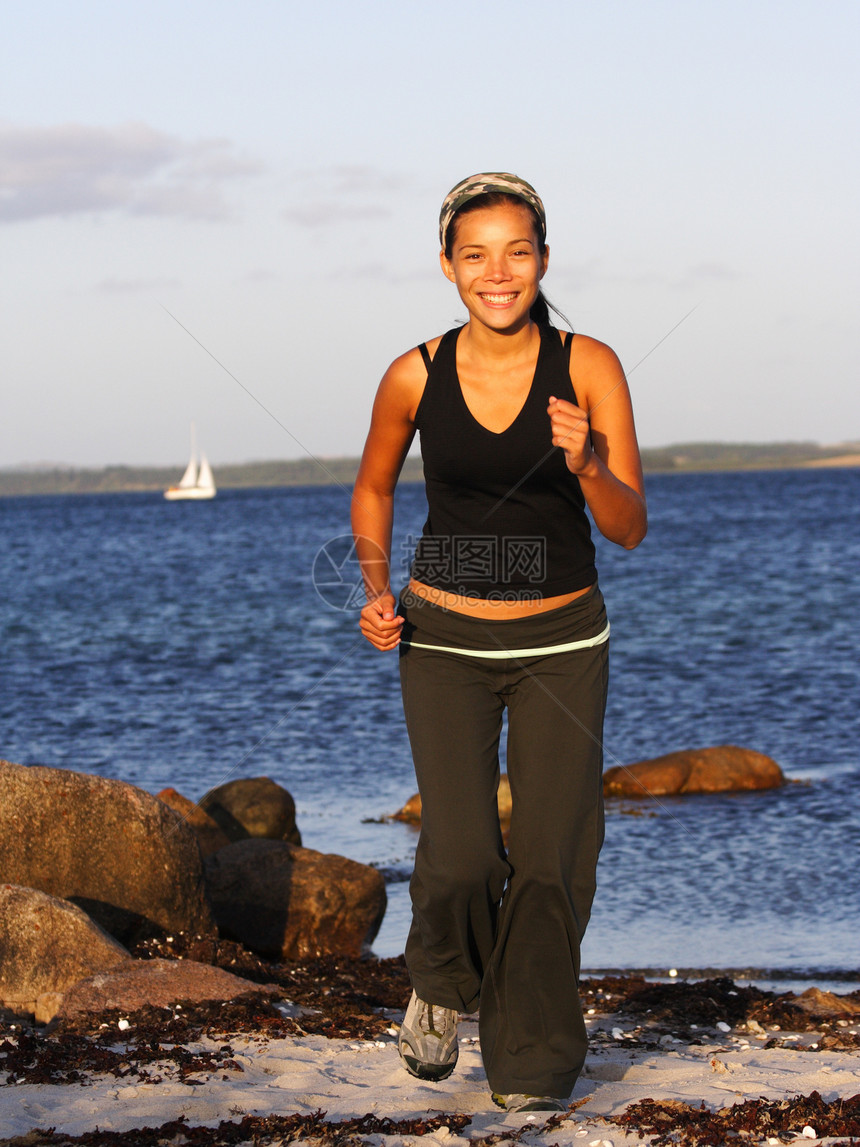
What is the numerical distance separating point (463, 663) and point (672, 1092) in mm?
1419

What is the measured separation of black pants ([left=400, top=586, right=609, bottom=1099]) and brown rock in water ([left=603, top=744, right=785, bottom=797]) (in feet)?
22.5

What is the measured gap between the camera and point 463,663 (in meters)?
3.62

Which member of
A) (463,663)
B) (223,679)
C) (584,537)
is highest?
(584,537)

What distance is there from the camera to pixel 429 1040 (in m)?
3.79

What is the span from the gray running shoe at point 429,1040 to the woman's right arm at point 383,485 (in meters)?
1.12

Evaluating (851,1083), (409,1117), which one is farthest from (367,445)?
(851,1083)

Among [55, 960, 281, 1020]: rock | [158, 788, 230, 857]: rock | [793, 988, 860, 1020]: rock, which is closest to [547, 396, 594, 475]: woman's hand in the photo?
[55, 960, 281, 1020]: rock

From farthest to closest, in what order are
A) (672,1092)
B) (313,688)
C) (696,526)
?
(696,526) < (313,688) < (672,1092)

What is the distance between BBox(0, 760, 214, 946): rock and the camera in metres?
5.77

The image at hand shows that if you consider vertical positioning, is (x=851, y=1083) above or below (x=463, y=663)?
below

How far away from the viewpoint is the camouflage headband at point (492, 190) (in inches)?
142

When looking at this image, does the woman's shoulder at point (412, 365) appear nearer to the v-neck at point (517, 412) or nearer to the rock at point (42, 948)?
the v-neck at point (517, 412)

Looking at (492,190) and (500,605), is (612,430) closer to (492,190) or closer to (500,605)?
(500,605)

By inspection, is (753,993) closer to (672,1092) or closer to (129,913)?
(672,1092)
